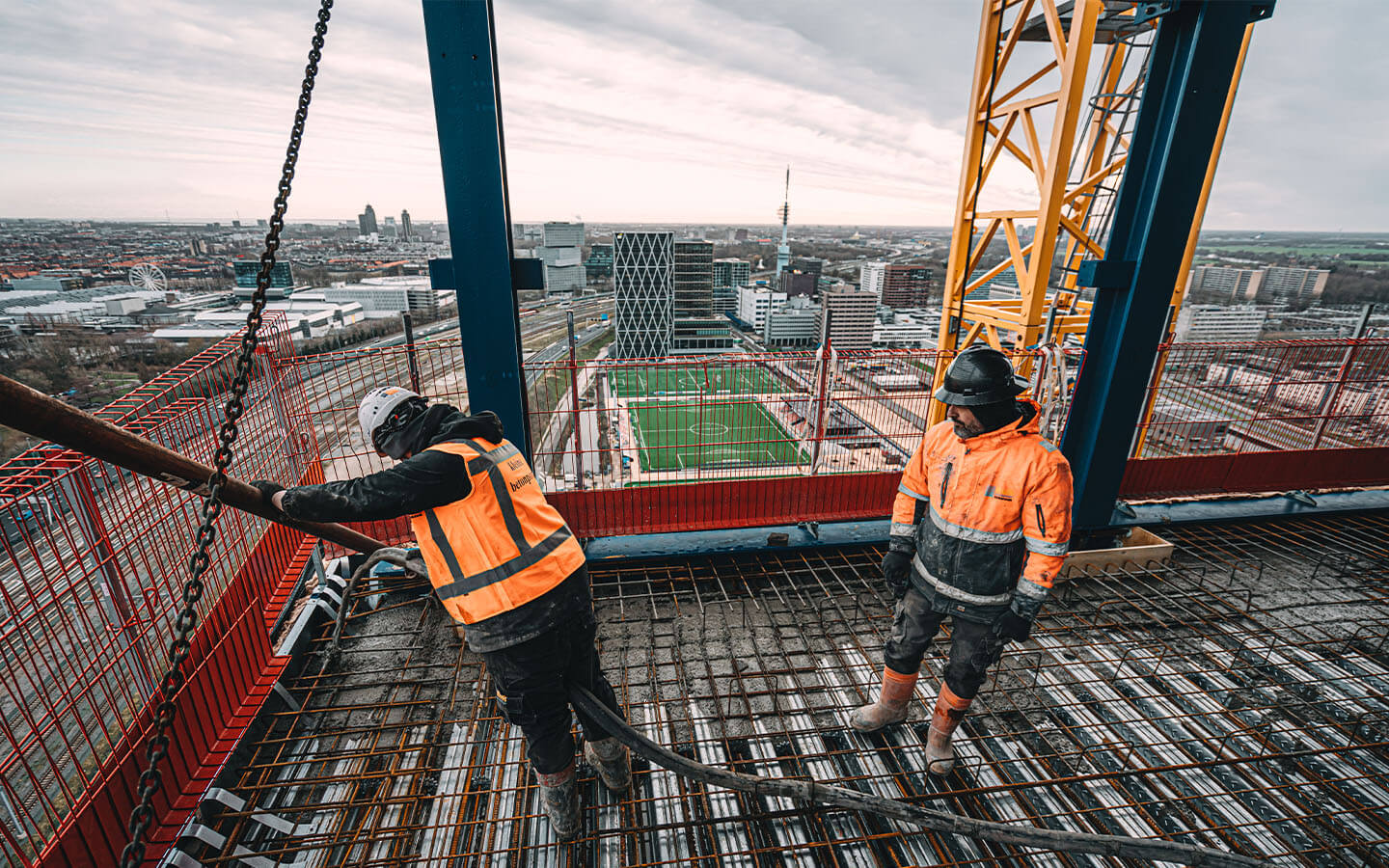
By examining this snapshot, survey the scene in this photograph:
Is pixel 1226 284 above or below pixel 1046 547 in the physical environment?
below

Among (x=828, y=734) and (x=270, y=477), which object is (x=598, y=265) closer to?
(x=270, y=477)

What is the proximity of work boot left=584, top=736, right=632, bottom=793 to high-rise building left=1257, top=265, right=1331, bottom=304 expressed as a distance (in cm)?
7061

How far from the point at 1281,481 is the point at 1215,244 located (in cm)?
14435

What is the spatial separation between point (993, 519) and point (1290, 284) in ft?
279

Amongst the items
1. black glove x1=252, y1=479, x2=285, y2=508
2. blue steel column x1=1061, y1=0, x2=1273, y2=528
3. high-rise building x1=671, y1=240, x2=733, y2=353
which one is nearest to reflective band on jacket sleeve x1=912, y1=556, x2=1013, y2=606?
blue steel column x1=1061, y1=0, x2=1273, y2=528

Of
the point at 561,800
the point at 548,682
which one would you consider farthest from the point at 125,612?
the point at 561,800

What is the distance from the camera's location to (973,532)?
3.13 meters

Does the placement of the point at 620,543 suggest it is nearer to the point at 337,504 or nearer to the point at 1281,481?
the point at 337,504

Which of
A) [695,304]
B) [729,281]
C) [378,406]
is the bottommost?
[695,304]

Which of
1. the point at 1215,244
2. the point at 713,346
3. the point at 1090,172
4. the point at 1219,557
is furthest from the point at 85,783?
the point at 1215,244

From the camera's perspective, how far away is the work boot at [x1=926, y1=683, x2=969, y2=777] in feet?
11.1

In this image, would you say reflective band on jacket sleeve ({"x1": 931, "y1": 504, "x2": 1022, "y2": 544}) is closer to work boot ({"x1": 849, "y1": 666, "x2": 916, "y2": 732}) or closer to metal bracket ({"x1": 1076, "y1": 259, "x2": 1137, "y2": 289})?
work boot ({"x1": 849, "y1": 666, "x2": 916, "y2": 732})

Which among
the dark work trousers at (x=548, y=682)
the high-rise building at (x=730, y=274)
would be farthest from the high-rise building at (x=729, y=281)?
the dark work trousers at (x=548, y=682)

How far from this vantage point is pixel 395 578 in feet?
16.6
